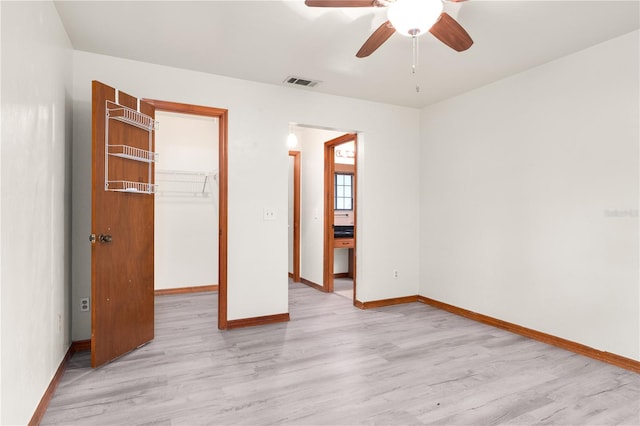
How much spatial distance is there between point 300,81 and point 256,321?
2.44 m

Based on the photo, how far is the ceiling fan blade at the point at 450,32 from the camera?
197 centimetres

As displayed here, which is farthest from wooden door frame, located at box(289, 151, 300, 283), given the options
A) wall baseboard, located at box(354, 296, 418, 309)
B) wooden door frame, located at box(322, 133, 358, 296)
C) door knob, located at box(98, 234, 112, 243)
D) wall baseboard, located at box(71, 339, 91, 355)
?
door knob, located at box(98, 234, 112, 243)

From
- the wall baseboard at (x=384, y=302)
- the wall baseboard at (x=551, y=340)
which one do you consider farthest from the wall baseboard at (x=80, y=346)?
the wall baseboard at (x=551, y=340)

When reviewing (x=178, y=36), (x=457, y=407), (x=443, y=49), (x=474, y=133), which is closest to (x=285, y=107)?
(x=178, y=36)

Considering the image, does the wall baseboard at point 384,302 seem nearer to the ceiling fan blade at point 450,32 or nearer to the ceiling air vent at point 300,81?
the ceiling air vent at point 300,81

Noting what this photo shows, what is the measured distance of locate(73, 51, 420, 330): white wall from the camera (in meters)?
2.97

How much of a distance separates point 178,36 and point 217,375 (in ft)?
8.11

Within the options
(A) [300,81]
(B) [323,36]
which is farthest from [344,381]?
(A) [300,81]

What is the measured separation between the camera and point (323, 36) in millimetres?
2688

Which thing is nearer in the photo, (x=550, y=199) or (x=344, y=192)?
(x=550, y=199)

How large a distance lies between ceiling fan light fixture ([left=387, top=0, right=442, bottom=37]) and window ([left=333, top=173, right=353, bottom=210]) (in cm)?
473

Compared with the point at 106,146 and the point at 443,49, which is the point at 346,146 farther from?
the point at 106,146

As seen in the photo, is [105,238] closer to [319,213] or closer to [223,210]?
[223,210]

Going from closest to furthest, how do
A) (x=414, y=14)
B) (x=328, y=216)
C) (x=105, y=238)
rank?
(x=414, y=14) → (x=105, y=238) → (x=328, y=216)
